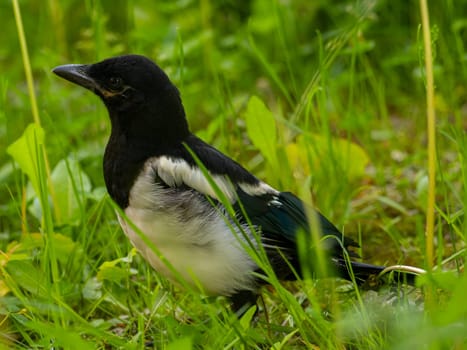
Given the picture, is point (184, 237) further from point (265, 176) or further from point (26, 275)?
point (265, 176)

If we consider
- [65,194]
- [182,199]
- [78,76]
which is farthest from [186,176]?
[65,194]

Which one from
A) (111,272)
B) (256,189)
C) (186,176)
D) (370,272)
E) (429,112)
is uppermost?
(429,112)

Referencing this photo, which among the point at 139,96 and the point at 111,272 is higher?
the point at 139,96

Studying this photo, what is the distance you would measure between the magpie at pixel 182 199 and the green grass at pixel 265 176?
0.33 ft

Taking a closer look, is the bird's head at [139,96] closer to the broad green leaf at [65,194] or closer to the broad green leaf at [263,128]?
the broad green leaf at [263,128]

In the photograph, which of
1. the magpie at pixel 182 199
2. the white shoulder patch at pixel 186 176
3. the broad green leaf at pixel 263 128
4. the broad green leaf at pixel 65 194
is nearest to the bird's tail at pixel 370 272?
the magpie at pixel 182 199

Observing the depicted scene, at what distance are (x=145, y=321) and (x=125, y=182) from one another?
1.31 feet

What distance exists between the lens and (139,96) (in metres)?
2.57

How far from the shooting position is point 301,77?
421 centimetres

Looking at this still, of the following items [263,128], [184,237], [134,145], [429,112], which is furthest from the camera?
[263,128]

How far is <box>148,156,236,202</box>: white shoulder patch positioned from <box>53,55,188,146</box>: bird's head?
0.35 feet

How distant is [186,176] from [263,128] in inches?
19.2

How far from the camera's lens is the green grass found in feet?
6.95

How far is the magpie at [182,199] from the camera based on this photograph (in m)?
2.41
